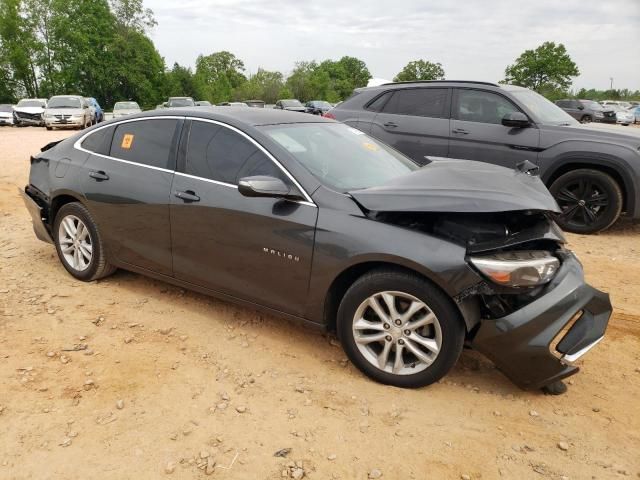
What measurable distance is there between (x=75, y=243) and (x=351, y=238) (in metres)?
2.67

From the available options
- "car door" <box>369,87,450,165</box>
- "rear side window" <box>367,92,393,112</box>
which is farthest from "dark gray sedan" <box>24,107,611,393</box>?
"rear side window" <box>367,92,393,112</box>

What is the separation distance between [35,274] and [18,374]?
1.73 m

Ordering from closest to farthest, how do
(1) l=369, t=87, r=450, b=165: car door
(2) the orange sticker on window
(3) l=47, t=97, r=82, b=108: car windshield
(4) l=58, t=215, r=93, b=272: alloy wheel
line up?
(2) the orange sticker on window, (4) l=58, t=215, r=93, b=272: alloy wheel, (1) l=369, t=87, r=450, b=165: car door, (3) l=47, t=97, r=82, b=108: car windshield

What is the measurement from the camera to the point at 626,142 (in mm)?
5859

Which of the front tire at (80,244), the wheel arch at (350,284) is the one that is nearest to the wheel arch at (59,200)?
the front tire at (80,244)

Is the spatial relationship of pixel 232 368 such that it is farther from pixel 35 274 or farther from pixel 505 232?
pixel 35 274

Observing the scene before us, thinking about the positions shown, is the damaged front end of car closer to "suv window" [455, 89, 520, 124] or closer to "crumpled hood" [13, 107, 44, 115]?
"suv window" [455, 89, 520, 124]

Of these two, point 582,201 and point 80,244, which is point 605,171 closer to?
point 582,201

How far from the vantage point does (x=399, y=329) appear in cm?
275

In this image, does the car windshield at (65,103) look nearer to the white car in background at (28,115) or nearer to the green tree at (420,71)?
the white car in background at (28,115)

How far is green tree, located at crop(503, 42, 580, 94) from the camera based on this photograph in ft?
194

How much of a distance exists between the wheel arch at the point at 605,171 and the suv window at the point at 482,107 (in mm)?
905

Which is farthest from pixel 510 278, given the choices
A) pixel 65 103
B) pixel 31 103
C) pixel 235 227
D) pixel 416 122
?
pixel 31 103

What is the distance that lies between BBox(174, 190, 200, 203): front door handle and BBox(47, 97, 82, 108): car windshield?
21.7 meters
